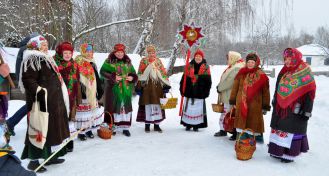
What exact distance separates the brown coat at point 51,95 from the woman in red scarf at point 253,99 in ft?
9.04

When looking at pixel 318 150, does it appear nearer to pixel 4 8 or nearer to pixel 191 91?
pixel 191 91

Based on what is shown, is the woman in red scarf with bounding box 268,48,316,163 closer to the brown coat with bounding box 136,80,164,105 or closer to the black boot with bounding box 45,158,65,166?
the brown coat with bounding box 136,80,164,105

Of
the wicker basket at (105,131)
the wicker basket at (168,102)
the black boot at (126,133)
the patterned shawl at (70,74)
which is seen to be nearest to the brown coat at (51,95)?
the patterned shawl at (70,74)

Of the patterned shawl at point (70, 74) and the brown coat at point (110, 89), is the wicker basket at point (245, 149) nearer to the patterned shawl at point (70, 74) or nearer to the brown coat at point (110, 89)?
the brown coat at point (110, 89)

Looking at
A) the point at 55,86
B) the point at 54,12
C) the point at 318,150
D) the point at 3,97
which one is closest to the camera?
the point at 3,97

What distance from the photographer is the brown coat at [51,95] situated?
385 centimetres

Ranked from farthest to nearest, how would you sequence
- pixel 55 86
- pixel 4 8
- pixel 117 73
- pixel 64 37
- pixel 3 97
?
1. pixel 4 8
2. pixel 64 37
3. pixel 117 73
4. pixel 55 86
5. pixel 3 97

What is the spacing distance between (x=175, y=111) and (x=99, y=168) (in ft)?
14.9

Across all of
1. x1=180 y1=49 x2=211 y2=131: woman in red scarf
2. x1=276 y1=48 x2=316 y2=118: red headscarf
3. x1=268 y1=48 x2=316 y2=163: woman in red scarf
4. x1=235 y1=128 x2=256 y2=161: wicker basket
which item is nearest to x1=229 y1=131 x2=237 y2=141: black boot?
x1=180 y1=49 x2=211 y2=131: woman in red scarf

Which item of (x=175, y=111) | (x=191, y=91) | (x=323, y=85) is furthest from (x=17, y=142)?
(x=323, y=85)

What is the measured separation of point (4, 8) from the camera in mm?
8844

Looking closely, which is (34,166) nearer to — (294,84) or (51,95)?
(51,95)

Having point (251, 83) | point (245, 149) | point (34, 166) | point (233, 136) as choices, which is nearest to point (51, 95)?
point (34, 166)

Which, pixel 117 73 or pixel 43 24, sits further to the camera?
pixel 43 24
